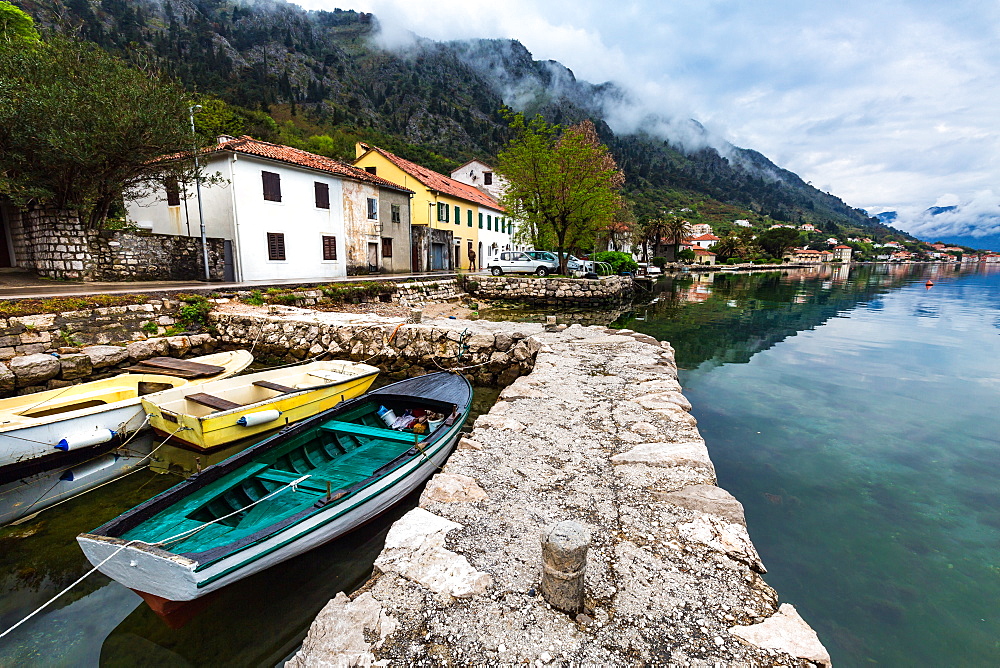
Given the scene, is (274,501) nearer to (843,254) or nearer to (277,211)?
(277,211)

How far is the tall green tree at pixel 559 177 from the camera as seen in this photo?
25.3 m

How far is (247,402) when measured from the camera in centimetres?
709

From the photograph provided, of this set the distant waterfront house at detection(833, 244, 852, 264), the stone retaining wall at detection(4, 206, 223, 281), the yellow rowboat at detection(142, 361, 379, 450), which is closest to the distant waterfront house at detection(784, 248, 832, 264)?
the distant waterfront house at detection(833, 244, 852, 264)

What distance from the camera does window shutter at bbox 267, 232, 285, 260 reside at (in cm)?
2102

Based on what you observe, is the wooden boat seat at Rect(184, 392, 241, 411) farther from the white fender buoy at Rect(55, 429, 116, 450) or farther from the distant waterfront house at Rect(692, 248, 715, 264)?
the distant waterfront house at Rect(692, 248, 715, 264)

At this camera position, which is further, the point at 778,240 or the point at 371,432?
the point at 778,240

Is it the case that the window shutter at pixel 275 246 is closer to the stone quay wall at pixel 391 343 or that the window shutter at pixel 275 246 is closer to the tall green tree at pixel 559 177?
the stone quay wall at pixel 391 343

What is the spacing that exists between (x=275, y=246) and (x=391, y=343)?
13.9 metres

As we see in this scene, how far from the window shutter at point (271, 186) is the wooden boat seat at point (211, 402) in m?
17.4

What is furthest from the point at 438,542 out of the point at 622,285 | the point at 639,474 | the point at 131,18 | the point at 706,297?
the point at 131,18

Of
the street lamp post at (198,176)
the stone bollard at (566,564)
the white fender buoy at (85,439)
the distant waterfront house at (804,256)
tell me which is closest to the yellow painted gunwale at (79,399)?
the white fender buoy at (85,439)

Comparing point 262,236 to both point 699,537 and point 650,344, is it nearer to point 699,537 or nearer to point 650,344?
point 650,344

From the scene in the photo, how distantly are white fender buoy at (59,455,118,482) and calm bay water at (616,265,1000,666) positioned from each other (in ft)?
27.2

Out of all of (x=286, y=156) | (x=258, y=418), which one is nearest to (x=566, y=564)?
(x=258, y=418)
